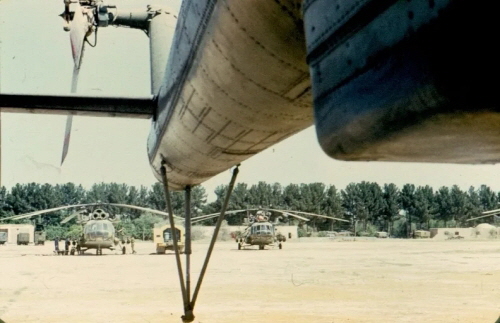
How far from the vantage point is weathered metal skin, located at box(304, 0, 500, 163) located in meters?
0.90

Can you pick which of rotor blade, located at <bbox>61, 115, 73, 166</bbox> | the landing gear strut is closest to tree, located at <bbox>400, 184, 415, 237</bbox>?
the landing gear strut

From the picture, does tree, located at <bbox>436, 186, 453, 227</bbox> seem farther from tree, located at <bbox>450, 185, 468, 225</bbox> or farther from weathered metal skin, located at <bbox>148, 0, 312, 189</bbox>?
weathered metal skin, located at <bbox>148, 0, 312, 189</bbox>

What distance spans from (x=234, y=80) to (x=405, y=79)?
4.74 feet

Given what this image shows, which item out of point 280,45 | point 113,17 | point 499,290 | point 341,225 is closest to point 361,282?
point 499,290

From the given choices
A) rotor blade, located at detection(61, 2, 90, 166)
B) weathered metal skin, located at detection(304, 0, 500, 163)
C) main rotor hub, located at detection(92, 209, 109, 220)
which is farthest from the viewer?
main rotor hub, located at detection(92, 209, 109, 220)

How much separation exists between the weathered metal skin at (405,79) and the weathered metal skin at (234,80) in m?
0.50

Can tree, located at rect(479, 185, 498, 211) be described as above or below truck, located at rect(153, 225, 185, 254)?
above

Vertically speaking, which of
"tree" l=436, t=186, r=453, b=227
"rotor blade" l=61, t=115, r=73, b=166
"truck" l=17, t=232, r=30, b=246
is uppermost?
"tree" l=436, t=186, r=453, b=227

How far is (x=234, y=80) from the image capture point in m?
2.43

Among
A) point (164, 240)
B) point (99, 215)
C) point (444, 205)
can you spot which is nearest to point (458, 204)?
point (444, 205)

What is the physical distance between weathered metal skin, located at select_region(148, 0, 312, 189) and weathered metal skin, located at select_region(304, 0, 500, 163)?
50 cm

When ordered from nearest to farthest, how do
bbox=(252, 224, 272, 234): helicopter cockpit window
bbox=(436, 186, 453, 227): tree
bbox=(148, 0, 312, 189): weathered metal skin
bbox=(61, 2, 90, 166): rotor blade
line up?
bbox=(148, 0, 312, 189): weathered metal skin → bbox=(61, 2, 90, 166): rotor blade → bbox=(252, 224, 272, 234): helicopter cockpit window → bbox=(436, 186, 453, 227): tree

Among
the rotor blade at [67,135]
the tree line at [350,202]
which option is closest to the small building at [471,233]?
the tree line at [350,202]

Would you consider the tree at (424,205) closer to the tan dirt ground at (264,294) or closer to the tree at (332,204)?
the tree at (332,204)
